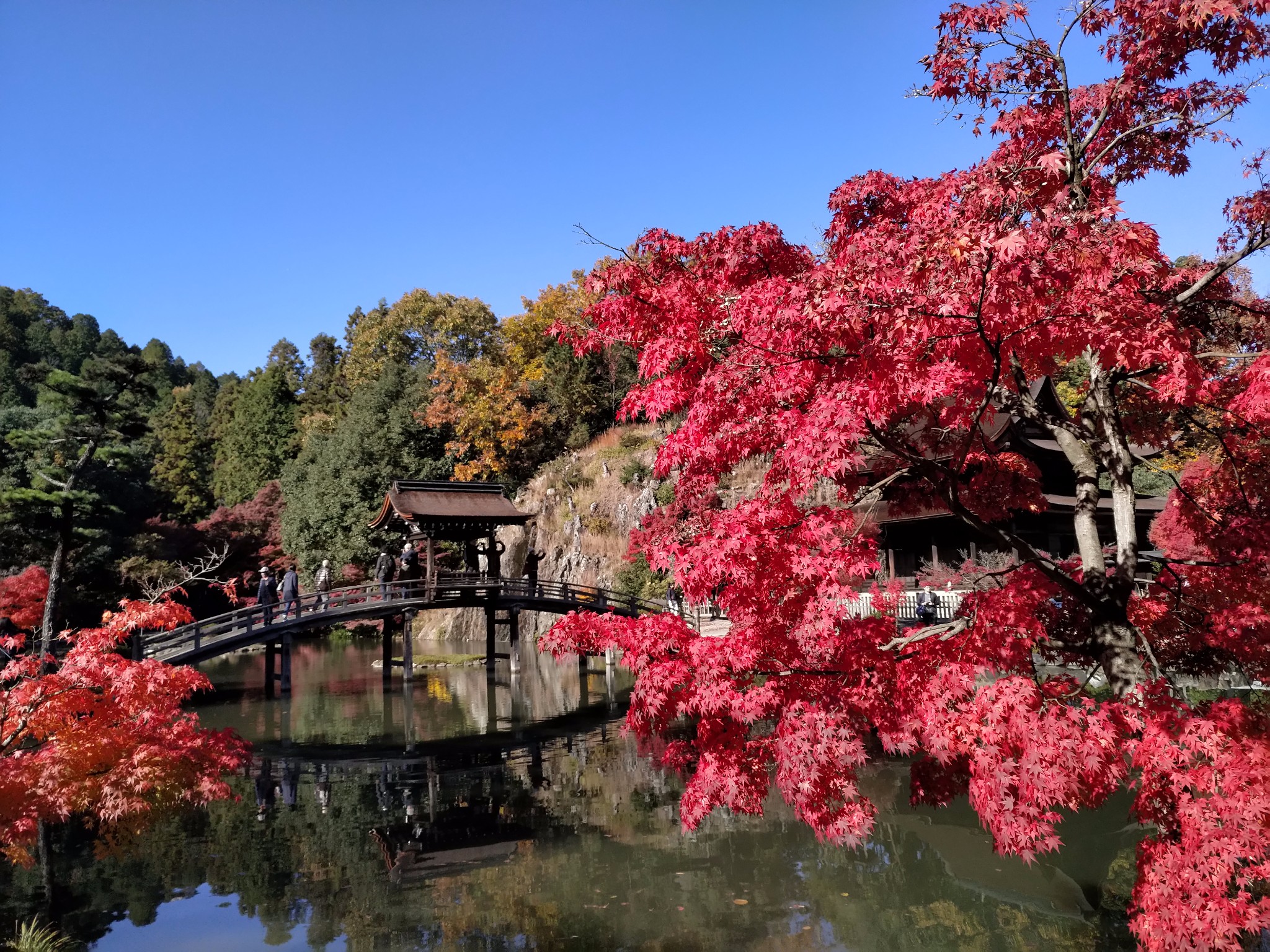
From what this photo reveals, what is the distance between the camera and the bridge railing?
16.0 metres

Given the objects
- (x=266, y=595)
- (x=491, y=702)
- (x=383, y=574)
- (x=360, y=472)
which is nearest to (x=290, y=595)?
(x=266, y=595)

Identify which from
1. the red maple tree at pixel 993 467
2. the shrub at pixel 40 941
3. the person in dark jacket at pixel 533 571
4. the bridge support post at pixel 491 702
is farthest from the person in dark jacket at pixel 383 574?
the red maple tree at pixel 993 467

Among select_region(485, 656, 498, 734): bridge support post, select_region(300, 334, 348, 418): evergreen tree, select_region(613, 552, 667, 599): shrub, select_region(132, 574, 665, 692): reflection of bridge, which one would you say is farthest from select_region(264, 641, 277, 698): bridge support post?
select_region(300, 334, 348, 418): evergreen tree

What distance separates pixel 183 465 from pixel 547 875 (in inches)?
1845

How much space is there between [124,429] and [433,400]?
1828cm

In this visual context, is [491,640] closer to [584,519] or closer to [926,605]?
[584,519]

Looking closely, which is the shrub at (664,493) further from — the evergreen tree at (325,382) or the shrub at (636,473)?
the evergreen tree at (325,382)

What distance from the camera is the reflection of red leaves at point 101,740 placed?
743 cm

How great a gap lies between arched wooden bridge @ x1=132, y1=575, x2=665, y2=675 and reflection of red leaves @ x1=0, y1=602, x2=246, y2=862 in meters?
7.07

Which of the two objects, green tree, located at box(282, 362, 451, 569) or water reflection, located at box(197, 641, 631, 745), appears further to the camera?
green tree, located at box(282, 362, 451, 569)

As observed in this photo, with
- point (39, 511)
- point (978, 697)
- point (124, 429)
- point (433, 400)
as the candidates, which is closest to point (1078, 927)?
point (978, 697)

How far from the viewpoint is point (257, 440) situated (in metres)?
46.2

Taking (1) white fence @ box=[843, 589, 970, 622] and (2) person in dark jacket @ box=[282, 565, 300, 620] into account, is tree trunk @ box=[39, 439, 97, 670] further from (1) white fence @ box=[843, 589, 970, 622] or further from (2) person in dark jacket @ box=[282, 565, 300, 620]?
(1) white fence @ box=[843, 589, 970, 622]

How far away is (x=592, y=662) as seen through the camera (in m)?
25.7
